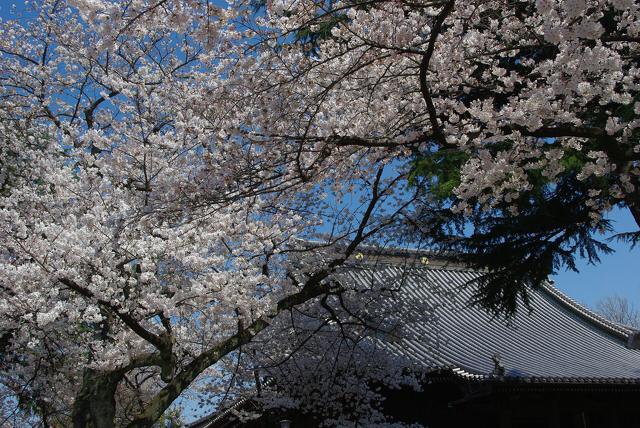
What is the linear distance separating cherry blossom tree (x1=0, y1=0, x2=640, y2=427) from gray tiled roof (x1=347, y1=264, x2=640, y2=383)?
57.3 inches

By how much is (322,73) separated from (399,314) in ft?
20.0

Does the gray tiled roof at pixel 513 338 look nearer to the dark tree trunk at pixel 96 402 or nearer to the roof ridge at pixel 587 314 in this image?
the roof ridge at pixel 587 314

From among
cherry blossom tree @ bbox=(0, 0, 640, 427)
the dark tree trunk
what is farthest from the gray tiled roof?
the dark tree trunk

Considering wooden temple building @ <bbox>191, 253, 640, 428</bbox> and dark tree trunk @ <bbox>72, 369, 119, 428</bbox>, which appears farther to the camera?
wooden temple building @ <bbox>191, 253, 640, 428</bbox>

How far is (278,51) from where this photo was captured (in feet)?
15.8

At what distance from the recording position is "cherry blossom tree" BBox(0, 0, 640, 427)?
414 centimetres

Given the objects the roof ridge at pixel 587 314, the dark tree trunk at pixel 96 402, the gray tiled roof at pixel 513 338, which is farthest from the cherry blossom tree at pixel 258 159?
the roof ridge at pixel 587 314

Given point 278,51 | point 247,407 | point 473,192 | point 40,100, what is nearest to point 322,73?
point 278,51

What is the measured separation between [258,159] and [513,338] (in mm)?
10366

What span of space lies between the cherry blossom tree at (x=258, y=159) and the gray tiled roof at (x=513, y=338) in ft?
4.78

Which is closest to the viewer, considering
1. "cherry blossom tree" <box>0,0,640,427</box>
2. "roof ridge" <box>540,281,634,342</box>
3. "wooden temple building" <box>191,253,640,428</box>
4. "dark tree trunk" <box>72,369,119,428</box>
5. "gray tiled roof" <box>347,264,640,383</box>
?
"cherry blossom tree" <box>0,0,640,427</box>

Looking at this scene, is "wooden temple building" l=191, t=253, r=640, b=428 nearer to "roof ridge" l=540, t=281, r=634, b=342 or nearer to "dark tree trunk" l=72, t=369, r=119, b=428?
"roof ridge" l=540, t=281, r=634, b=342

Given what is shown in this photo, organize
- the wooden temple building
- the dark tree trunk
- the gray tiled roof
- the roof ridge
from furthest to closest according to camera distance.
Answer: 1. the roof ridge
2. the gray tiled roof
3. the wooden temple building
4. the dark tree trunk

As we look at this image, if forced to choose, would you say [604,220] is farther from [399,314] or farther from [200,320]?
[200,320]
